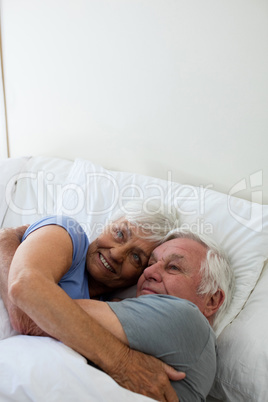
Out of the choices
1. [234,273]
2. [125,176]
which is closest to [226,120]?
[125,176]

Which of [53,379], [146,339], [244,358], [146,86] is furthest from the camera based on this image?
[146,86]

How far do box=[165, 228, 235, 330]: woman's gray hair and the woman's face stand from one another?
0.36ft

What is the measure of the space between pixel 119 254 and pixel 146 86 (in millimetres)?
907

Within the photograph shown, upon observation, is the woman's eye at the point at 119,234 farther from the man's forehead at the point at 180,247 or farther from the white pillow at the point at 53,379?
the white pillow at the point at 53,379

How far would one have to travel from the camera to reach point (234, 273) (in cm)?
159

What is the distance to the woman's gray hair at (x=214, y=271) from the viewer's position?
1.41 meters

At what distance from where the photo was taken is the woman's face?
1.48m

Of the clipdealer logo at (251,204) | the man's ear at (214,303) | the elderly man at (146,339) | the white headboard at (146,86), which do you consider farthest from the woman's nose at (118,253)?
the white headboard at (146,86)

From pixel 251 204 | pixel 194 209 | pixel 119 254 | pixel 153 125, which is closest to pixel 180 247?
pixel 119 254

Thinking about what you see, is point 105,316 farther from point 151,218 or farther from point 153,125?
point 153,125

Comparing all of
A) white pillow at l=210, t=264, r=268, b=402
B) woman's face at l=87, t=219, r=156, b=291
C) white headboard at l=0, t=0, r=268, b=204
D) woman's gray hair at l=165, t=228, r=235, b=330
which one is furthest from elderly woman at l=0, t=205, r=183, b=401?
white headboard at l=0, t=0, r=268, b=204

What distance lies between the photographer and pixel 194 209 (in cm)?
173

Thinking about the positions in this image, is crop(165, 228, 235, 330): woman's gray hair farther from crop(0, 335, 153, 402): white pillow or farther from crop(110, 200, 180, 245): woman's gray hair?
crop(0, 335, 153, 402): white pillow

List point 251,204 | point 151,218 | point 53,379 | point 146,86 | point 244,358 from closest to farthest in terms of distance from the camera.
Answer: point 53,379 → point 244,358 → point 151,218 → point 251,204 → point 146,86
